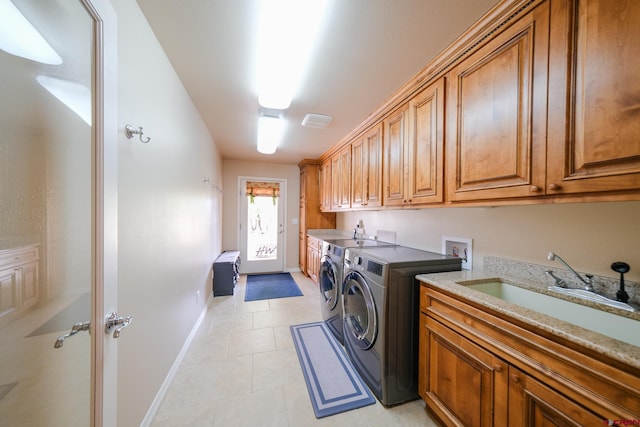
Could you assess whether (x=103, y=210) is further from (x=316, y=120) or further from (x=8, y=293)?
(x=316, y=120)

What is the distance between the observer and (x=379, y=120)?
2.32m

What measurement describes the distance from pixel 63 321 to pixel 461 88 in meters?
2.21

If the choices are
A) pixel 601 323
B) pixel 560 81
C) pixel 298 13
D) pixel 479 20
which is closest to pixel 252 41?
pixel 298 13

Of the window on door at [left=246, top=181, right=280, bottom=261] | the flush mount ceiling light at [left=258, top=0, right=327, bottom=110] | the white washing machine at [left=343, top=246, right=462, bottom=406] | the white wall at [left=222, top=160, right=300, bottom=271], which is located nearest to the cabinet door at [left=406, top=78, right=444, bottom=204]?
the white washing machine at [left=343, top=246, right=462, bottom=406]

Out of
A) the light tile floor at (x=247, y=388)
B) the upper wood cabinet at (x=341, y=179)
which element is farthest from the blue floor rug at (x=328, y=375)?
the upper wood cabinet at (x=341, y=179)

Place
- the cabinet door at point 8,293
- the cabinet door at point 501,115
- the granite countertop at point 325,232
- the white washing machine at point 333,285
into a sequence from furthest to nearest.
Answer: the granite countertop at point 325,232, the white washing machine at point 333,285, the cabinet door at point 501,115, the cabinet door at point 8,293

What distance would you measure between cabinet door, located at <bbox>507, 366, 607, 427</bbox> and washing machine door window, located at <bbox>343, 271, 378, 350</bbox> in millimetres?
752

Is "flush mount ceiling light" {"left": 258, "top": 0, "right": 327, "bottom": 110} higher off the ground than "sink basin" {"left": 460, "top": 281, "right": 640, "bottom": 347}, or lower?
higher

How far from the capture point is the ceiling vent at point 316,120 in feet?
7.81

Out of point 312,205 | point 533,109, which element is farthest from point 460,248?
point 312,205

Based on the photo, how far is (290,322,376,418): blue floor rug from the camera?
5.03 ft

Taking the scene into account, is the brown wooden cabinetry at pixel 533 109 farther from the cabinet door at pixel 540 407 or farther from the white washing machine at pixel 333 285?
the white washing machine at pixel 333 285

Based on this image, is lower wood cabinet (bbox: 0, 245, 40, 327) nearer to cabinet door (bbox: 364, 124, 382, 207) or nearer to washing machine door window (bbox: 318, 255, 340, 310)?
washing machine door window (bbox: 318, 255, 340, 310)

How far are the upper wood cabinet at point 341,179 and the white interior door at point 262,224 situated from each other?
158 cm
